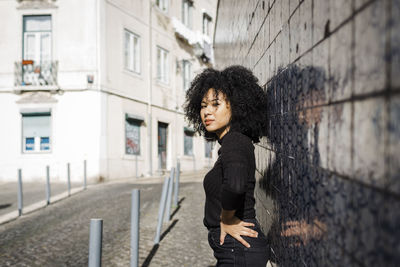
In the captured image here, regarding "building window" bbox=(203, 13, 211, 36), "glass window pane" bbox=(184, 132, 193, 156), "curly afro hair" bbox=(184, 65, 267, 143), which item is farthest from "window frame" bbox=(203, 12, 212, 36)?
"curly afro hair" bbox=(184, 65, 267, 143)

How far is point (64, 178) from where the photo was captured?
14852 millimetres

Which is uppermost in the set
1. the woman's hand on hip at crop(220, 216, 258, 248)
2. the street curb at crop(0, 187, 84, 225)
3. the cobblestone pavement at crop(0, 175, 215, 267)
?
the woman's hand on hip at crop(220, 216, 258, 248)

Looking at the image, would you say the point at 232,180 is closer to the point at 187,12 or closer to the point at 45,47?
the point at 45,47

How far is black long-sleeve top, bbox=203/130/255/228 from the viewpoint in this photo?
1639 mm

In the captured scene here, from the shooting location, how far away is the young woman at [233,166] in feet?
5.54

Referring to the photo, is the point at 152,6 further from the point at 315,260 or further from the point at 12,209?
the point at 315,260

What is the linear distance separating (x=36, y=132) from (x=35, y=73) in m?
2.40

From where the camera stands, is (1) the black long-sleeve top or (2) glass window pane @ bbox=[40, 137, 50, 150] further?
(2) glass window pane @ bbox=[40, 137, 50, 150]

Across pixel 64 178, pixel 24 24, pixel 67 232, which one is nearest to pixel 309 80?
pixel 67 232

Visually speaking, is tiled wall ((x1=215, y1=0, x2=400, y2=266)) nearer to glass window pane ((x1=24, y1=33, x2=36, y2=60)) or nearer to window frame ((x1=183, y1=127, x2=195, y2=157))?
glass window pane ((x1=24, y1=33, x2=36, y2=60))

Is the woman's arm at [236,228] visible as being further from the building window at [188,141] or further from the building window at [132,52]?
the building window at [188,141]

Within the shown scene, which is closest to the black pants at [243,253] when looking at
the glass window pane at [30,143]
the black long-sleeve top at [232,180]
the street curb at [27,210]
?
the black long-sleeve top at [232,180]

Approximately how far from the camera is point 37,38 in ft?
50.8

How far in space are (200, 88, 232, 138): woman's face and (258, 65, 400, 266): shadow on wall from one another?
288 millimetres
